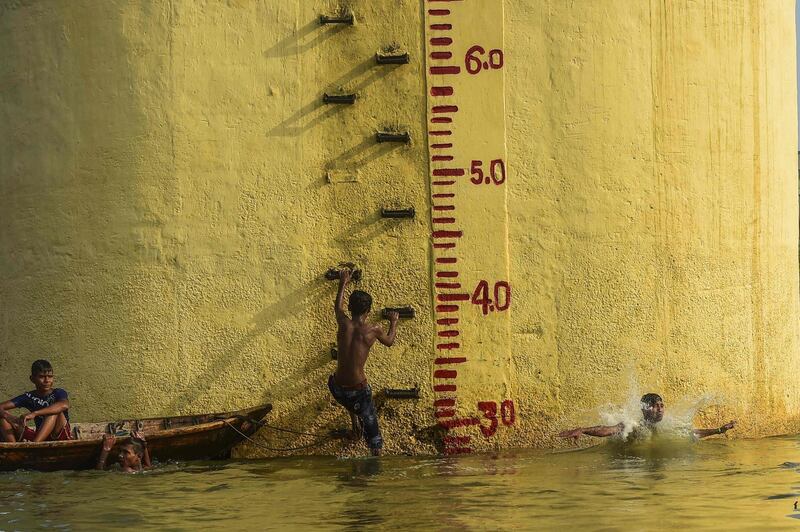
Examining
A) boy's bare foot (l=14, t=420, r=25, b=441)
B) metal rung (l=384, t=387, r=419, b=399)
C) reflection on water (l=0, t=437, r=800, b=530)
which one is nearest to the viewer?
reflection on water (l=0, t=437, r=800, b=530)

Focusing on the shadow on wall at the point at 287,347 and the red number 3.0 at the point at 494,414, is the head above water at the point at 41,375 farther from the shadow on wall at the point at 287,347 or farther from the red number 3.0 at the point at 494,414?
the red number 3.0 at the point at 494,414

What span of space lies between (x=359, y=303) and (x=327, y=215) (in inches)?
25.0

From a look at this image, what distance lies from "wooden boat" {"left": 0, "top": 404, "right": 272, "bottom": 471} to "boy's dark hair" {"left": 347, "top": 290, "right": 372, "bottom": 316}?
31.2 inches

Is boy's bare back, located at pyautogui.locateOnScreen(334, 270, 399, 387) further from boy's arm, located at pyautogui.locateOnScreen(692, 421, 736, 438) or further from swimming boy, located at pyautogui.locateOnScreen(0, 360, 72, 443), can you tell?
boy's arm, located at pyautogui.locateOnScreen(692, 421, 736, 438)

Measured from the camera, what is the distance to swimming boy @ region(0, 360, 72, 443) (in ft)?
26.7

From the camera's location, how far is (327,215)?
8.46m

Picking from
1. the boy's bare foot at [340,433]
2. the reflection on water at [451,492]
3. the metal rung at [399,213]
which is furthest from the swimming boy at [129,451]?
the metal rung at [399,213]

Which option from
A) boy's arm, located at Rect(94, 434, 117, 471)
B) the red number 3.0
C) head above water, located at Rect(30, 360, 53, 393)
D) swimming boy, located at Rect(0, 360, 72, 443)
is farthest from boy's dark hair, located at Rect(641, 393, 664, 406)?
head above water, located at Rect(30, 360, 53, 393)

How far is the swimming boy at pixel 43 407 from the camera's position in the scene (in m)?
8.14

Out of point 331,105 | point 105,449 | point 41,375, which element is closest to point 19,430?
point 41,375

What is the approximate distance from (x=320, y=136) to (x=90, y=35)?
159cm

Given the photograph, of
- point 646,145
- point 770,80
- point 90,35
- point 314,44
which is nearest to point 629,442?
point 646,145

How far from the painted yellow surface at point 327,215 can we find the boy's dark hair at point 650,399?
0.08 meters

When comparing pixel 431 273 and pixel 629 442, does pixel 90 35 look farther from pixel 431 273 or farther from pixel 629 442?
pixel 629 442
